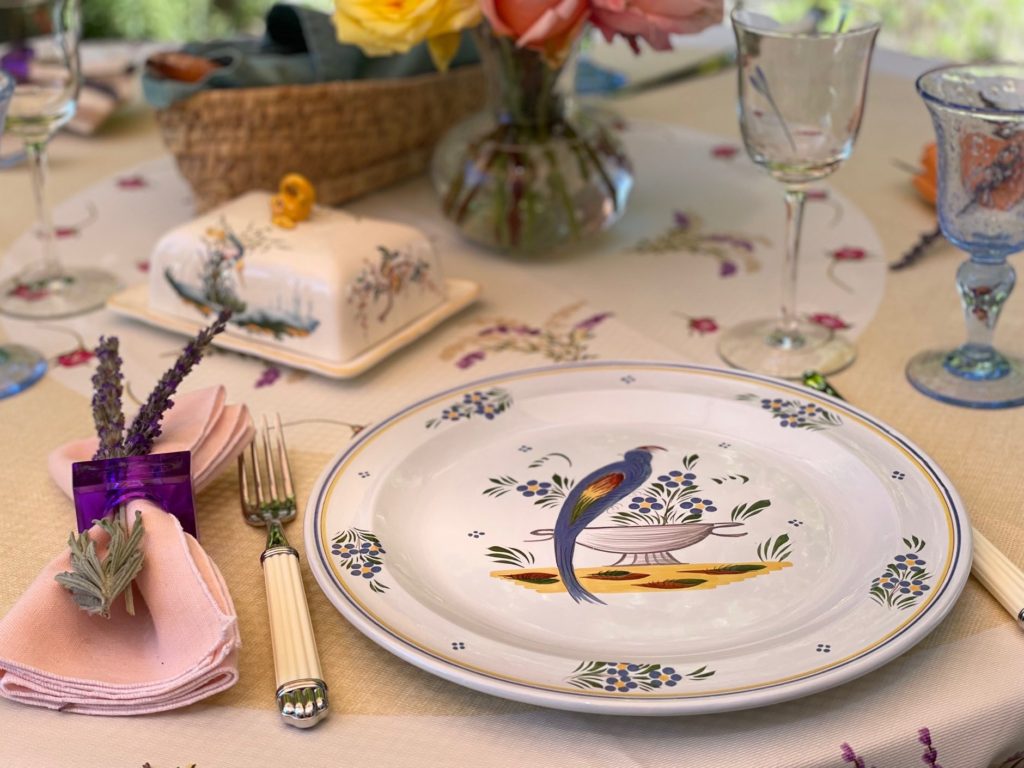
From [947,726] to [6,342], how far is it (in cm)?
86

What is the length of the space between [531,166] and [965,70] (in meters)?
0.41

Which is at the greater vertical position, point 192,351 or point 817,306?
point 192,351

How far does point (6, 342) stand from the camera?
1.11m

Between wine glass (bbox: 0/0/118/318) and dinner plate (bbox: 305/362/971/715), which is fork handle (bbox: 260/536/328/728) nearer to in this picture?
dinner plate (bbox: 305/362/971/715)

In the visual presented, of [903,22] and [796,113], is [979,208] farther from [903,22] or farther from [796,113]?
[903,22]

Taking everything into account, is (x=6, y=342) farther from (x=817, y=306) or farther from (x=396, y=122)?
(x=817, y=306)

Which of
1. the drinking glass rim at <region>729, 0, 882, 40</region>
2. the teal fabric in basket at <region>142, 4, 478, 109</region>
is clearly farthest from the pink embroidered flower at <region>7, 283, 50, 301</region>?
the drinking glass rim at <region>729, 0, 882, 40</region>

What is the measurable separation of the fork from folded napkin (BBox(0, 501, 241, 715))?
3 centimetres

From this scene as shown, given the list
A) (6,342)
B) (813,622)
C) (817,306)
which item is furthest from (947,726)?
Result: (6,342)

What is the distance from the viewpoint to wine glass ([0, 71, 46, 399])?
1019mm

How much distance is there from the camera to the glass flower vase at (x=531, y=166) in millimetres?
1189

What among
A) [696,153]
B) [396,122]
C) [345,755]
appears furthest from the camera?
[696,153]

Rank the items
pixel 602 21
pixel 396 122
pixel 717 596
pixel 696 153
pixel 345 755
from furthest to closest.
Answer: pixel 696 153, pixel 396 122, pixel 602 21, pixel 717 596, pixel 345 755

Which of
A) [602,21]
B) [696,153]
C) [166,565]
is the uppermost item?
[602,21]
